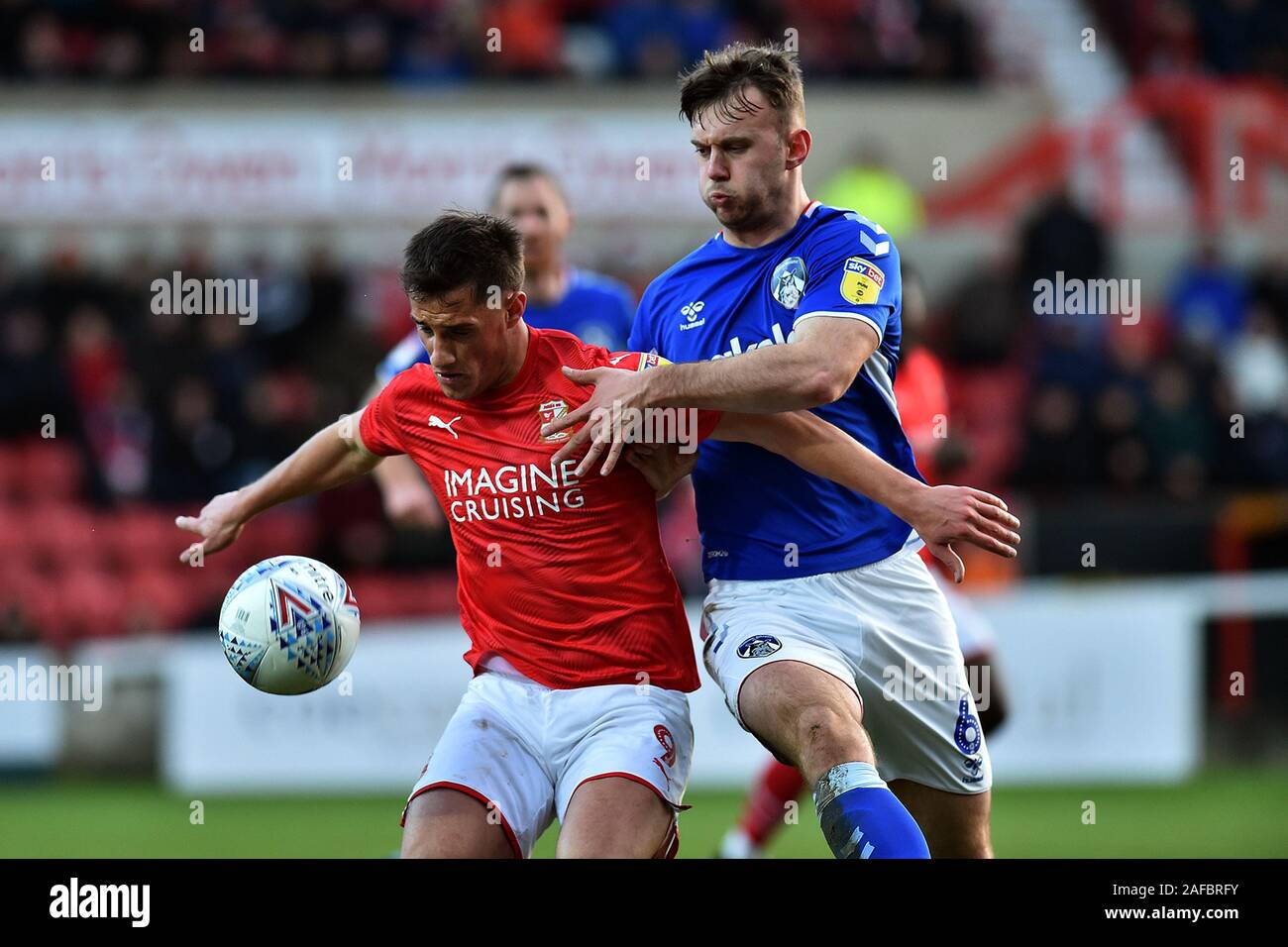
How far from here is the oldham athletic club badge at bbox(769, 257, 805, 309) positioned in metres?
4.93

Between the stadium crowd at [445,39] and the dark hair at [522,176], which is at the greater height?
the stadium crowd at [445,39]

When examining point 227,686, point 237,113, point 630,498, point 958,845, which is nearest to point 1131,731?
point 227,686

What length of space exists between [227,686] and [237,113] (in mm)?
6290

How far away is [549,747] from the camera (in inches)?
182

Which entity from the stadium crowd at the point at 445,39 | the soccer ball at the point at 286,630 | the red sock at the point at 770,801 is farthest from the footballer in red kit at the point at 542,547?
the stadium crowd at the point at 445,39

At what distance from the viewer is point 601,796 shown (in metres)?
4.41

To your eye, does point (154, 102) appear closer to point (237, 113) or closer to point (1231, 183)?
point (237, 113)

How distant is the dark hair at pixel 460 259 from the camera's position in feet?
14.9

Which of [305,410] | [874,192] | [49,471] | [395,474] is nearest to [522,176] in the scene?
[395,474]

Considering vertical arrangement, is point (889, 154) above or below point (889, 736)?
above

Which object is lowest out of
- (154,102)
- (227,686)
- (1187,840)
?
(1187,840)

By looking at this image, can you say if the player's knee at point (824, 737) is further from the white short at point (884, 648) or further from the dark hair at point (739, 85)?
the dark hair at point (739, 85)

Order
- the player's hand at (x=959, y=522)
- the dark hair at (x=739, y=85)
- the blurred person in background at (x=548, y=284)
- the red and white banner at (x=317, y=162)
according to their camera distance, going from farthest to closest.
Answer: the red and white banner at (x=317, y=162) < the blurred person in background at (x=548, y=284) < the dark hair at (x=739, y=85) < the player's hand at (x=959, y=522)

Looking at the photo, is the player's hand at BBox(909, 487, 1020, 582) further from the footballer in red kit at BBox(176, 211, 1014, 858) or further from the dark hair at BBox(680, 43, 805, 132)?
the dark hair at BBox(680, 43, 805, 132)
